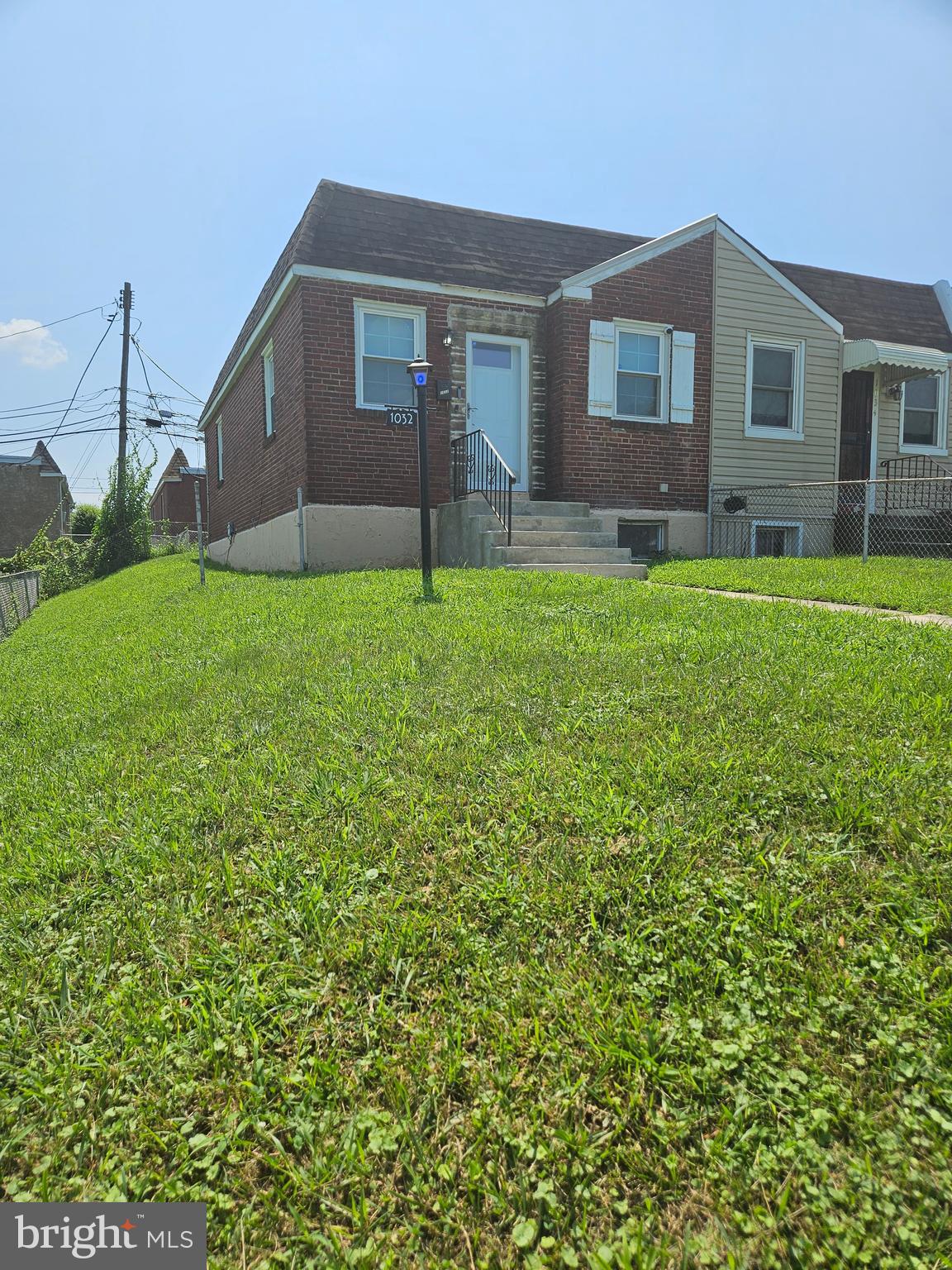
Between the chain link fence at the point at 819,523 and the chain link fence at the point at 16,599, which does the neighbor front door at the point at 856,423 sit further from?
the chain link fence at the point at 16,599

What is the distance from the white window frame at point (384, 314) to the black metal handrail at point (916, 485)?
8133 mm

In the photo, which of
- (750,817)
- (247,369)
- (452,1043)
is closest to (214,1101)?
(452,1043)

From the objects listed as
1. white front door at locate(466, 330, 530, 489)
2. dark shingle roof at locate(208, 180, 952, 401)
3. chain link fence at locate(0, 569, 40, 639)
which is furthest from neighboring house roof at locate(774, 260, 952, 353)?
chain link fence at locate(0, 569, 40, 639)

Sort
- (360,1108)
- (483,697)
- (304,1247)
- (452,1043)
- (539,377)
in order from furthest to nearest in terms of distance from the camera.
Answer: (539,377), (483,697), (452,1043), (360,1108), (304,1247)

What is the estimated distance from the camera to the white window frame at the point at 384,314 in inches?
419

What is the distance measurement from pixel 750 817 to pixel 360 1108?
1604mm

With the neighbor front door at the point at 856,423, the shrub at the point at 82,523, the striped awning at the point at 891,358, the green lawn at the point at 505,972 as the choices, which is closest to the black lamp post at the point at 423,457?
the green lawn at the point at 505,972

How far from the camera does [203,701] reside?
4367 millimetres

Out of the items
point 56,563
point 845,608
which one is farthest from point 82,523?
point 845,608

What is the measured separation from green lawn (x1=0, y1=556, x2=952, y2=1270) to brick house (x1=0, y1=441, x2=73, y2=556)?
147 ft

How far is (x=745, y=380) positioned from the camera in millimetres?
12562

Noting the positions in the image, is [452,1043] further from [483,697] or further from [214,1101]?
[483,697]

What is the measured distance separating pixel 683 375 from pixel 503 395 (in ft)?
9.34

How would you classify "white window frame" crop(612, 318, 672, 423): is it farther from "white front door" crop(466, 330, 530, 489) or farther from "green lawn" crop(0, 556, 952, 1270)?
"green lawn" crop(0, 556, 952, 1270)
